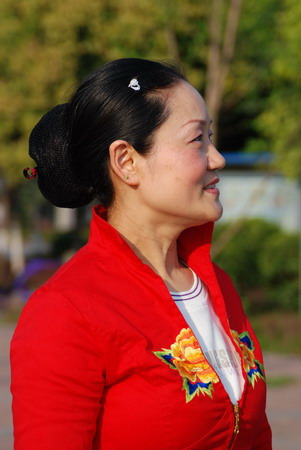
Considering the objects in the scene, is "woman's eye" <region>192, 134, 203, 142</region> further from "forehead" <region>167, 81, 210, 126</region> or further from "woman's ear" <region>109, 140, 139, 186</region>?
"woman's ear" <region>109, 140, 139, 186</region>

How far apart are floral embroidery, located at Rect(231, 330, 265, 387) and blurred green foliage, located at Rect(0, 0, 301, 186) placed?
8.88 meters

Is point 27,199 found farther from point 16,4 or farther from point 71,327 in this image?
point 71,327

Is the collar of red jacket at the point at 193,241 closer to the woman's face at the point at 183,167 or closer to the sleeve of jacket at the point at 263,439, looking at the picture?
the woman's face at the point at 183,167

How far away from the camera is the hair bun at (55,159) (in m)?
2.18

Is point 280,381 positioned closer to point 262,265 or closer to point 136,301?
point 262,265

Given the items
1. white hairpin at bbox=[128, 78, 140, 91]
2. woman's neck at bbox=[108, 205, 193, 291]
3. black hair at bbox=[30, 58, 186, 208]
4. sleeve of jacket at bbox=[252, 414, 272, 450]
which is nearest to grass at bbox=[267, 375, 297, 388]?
sleeve of jacket at bbox=[252, 414, 272, 450]

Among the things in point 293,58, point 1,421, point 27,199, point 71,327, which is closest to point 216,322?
point 71,327

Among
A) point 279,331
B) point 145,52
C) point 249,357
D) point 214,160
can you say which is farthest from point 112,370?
point 145,52

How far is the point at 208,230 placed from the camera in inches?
93.0

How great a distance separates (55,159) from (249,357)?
68 cm

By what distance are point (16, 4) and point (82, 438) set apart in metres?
12.8

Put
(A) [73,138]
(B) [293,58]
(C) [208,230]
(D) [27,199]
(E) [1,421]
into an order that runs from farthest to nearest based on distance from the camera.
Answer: (D) [27,199] → (B) [293,58] → (E) [1,421] → (C) [208,230] → (A) [73,138]

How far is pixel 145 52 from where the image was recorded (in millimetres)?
12344

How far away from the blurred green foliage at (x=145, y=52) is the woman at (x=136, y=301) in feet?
28.9
